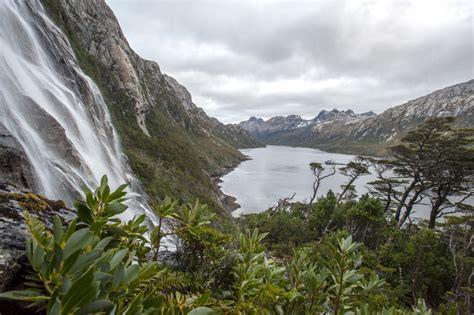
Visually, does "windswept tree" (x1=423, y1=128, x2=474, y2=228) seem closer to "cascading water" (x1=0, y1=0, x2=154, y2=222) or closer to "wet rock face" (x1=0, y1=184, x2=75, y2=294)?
"cascading water" (x1=0, y1=0, x2=154, y2=222)

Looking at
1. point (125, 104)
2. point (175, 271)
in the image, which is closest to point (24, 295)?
point (175, 271)

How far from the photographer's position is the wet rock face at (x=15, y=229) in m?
1.68

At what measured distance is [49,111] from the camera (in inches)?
482

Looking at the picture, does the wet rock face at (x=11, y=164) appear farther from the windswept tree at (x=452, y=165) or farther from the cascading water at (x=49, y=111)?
the windswept tree at (x=452, y=165)

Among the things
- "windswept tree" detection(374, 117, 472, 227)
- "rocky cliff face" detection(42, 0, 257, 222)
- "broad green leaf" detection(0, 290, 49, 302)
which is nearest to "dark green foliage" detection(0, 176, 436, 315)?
"broad green leaf" detection(0, 290, 49, 302)

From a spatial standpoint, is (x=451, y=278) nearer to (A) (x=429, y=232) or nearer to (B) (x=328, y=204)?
(A) (x=429, y=232)

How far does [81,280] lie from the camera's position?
2.99ft

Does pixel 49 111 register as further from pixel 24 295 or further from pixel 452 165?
pixel 452 165

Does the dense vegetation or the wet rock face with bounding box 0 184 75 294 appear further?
the wet rock face with bounding box 0 184 75 294

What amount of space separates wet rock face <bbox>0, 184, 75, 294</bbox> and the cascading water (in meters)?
2.59

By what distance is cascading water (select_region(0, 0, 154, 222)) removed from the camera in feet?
30.5

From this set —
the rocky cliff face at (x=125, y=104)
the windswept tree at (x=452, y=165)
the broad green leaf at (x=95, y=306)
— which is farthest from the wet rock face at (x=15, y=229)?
the rocky cliff face at (x=125, y=104)

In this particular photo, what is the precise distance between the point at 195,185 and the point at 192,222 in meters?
31.0

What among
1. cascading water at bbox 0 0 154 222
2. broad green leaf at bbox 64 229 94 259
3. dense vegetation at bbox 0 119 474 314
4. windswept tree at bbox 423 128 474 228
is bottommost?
windswept tree at bbox 423 128 474 228
